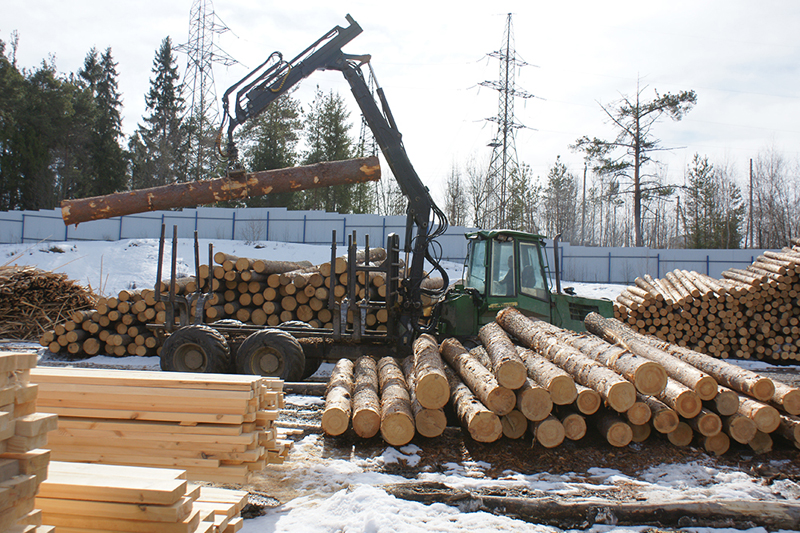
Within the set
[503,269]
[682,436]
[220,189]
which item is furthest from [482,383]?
[220,189]

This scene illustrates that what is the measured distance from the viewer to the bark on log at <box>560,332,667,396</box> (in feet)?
16.6

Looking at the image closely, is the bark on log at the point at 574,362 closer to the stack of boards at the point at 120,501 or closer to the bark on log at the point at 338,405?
the bark on log at the point at 338,405

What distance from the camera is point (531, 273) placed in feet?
26.8

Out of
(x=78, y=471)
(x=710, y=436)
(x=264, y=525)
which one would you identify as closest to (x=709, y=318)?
(x=710, y=436)

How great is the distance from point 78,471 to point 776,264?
46.1 feet

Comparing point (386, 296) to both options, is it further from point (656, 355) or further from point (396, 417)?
point (656, 355)

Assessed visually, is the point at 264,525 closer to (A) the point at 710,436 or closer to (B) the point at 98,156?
(A) the point at 710,436

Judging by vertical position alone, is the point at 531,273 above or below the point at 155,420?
above

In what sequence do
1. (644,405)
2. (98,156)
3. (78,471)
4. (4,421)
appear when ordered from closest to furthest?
(4,421) → (78,471) → (644,405) → (98,156)

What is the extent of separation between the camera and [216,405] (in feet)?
13.1

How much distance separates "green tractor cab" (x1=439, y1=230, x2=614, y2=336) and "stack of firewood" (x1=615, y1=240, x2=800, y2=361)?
5.44m

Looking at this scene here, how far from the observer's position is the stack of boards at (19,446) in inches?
75.7

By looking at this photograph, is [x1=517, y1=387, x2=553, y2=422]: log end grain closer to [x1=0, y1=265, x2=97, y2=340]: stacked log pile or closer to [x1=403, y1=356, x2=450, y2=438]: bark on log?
[x1=403, y1=356, x2=450, y2=438]: bark on log

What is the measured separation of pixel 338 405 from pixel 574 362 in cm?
258
